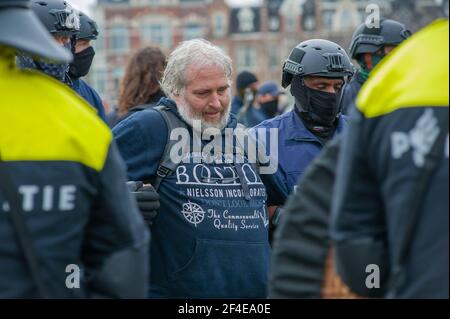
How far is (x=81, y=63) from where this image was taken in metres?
7.45

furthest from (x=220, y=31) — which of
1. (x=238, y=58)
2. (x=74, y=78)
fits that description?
(x=74, y=78)

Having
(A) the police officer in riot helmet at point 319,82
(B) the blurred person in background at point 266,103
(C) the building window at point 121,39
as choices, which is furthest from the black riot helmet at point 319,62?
(C) the building window at point 121,39

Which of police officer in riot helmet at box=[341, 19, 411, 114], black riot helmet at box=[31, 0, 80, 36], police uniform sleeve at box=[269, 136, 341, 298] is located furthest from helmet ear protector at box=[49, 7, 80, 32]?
police uniform sleeve at box=[269, 136, 341, 298]

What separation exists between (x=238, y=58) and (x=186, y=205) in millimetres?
78212

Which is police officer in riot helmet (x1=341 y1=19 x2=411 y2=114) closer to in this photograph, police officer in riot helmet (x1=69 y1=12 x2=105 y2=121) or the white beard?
police officer in riot helmet (x1=69 y1=12 x2=105 y2=121)

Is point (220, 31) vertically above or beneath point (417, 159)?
beneath

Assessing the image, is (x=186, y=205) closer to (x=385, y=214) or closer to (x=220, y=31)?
(x=385, y=214)

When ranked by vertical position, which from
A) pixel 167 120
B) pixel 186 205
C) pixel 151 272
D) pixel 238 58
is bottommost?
pixel 238 58

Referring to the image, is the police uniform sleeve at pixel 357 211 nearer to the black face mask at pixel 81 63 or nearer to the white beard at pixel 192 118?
the white beard at pixel 192 118

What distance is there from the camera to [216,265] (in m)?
5.10

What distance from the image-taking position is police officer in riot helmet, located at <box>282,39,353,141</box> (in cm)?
636

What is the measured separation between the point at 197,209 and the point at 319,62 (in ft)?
5.69

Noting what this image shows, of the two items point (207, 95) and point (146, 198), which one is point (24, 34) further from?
Answer: point (207, 95)

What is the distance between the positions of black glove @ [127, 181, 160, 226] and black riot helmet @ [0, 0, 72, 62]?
1.73 metres
